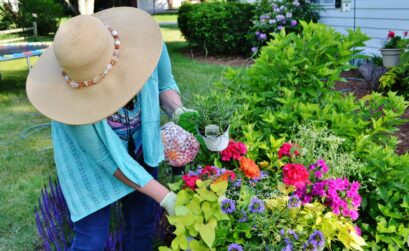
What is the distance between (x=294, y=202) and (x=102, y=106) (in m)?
0.93

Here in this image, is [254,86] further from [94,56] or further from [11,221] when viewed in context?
[11,221]

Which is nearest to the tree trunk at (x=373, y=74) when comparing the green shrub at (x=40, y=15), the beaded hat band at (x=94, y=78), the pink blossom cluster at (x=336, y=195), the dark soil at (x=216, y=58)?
the dark soil at (x=216, y=58)

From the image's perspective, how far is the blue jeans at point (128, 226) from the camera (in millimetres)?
2002

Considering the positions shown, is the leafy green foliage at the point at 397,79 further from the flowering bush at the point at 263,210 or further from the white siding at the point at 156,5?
the white siding at the point at 156,5

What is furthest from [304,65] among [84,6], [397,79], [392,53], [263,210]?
[84,6]

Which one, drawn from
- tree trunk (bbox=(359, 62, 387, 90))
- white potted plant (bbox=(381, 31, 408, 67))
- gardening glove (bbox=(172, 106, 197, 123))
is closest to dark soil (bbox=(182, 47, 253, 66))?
tree trunk (bbox=(359, 62, 387, 90))

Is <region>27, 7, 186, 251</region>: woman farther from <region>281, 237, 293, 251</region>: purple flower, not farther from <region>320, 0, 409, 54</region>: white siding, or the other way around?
<region>320, 0, 409, 54</region>: white siding

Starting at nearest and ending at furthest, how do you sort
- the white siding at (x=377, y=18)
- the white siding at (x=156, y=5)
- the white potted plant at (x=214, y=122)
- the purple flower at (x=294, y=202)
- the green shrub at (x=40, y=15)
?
the purple flower at (x=294, y=202)
the white potted plant at (x=214, y=122)
the white siding at (x=377, y=18)
the green shrub at (x=40, y=15)
the white siding at (x=156, y=5)

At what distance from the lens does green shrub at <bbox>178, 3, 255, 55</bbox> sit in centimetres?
1083

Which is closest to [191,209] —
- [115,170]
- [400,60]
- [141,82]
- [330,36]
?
[115,170]

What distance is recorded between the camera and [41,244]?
308cm

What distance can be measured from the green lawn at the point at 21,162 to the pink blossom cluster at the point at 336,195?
817mm

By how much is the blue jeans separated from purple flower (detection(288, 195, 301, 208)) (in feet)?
2.35

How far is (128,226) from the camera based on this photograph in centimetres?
244
